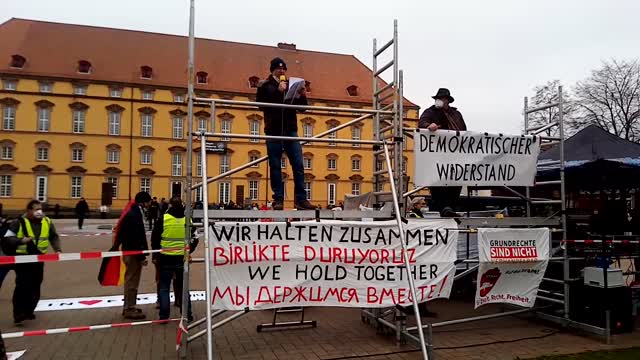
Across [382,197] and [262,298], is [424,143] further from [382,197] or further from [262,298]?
[262,298]

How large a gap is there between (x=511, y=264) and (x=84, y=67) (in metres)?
56.7

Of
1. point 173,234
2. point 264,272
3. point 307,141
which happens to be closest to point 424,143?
point 307,141

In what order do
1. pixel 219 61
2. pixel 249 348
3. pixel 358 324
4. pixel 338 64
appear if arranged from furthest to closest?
pixel 338 64
pixel 219 61
pixel 358 324
pixel 249 348

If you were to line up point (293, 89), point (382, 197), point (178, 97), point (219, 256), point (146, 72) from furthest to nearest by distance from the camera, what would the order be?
1. point (146, 72)
2. point (178, 97)
3. point (382, 197)
4. point (293, 89)
5. point (219, 256)

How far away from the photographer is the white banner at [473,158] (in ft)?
21.7

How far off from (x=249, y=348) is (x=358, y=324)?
6.32 feet

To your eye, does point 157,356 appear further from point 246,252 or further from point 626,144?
point 626,144

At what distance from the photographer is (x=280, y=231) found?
5.62m

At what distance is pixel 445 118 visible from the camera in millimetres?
7445

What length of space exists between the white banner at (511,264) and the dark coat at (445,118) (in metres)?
1.59

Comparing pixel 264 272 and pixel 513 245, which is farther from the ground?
pixel 513 245

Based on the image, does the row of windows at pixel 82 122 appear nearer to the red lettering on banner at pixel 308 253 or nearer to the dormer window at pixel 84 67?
the dormer window at pixel 84 67

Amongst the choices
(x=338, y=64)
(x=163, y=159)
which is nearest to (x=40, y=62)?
(x=163, y=159)

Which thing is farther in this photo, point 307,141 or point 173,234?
point 173,234
